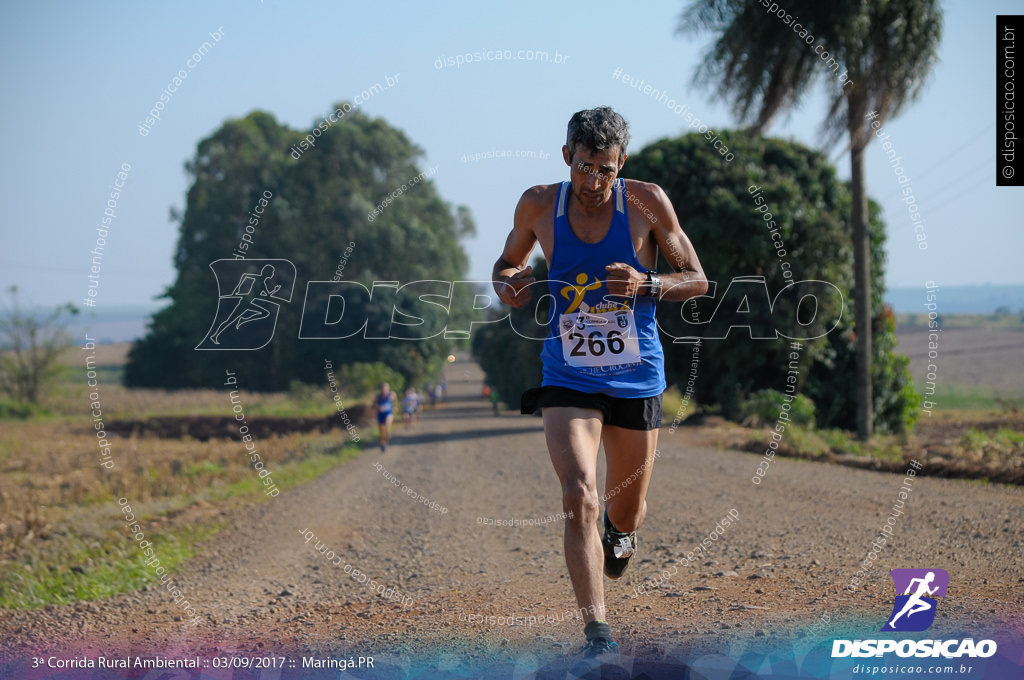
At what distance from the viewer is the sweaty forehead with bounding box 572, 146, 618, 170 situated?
350 centimetres

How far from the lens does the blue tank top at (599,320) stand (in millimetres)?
3580

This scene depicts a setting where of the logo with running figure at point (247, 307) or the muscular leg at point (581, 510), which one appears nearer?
the muscular leg at point (581, 510)

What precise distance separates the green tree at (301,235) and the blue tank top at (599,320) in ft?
86.3

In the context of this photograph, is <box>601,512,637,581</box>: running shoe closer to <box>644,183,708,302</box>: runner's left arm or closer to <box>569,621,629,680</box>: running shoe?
<box>569,621,629,680</box>: running shoe

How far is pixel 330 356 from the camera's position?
37.2 m

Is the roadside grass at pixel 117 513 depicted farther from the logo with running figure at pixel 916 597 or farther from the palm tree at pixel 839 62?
the palm tree at pixel 839 62

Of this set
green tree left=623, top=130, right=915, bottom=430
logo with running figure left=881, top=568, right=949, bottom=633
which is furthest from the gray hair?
green tree left=623, top=130, right=915, bottom=430

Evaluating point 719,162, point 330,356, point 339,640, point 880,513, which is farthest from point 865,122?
point 330,356

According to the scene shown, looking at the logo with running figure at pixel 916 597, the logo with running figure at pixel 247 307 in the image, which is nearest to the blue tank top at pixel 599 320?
the logo with running figure at pixel 916 597

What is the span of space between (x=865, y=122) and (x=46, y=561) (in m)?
12.6

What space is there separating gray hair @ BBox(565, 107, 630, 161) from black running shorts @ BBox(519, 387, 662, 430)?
101 cm

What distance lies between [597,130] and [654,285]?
67 centimetres

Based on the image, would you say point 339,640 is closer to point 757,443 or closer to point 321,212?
point 757,443

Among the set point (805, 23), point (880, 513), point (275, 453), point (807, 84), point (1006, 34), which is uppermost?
point (805, 23)
